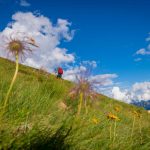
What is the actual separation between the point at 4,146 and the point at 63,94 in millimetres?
7495

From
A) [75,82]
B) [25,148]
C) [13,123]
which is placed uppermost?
[75,82]

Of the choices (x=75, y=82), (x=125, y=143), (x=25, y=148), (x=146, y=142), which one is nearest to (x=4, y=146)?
(x=25, y=148)

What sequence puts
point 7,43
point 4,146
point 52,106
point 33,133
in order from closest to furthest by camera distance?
point 7,43, point 4,146, point 33,133, point 52,106

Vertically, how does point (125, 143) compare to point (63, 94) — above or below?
below

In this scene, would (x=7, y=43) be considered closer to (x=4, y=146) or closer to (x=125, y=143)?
(x=4, y=146)

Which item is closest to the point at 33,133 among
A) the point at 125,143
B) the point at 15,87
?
the point at 125,143

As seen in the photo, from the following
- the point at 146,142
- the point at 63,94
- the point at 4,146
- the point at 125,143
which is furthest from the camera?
the point at 63,94

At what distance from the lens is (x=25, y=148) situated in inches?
179

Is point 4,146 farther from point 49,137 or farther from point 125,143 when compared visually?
point 125,143

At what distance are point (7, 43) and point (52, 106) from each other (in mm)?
4449

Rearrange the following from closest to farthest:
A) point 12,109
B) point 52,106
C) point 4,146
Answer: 1. point 4,146
2. point 12,109
3. point 52,106

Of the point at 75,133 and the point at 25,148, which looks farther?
the point at 75,133

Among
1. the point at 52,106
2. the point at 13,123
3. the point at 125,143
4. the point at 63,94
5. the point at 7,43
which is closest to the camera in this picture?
the point at 7,43

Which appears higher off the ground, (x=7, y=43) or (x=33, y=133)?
(x=7, y=43)
